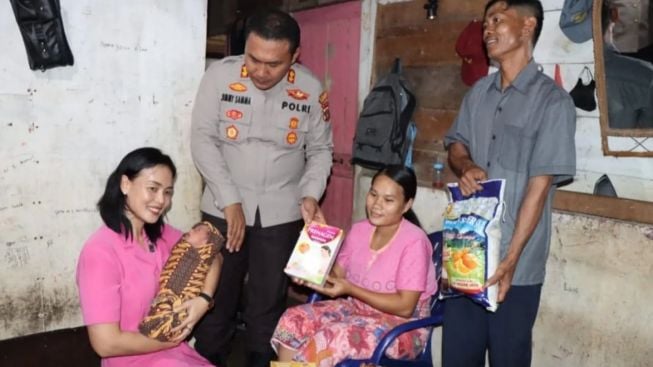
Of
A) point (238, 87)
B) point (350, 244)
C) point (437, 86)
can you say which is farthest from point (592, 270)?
point (238, 87)

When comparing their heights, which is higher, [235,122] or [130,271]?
[235,122]

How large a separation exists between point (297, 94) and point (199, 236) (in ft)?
3.35

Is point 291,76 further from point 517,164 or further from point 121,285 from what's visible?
point 121,285

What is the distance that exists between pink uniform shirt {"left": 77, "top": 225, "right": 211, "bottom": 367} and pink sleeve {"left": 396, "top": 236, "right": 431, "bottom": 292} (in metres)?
0.88

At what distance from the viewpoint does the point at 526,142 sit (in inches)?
82.6

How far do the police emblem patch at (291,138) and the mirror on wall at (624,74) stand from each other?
1402 millimetres

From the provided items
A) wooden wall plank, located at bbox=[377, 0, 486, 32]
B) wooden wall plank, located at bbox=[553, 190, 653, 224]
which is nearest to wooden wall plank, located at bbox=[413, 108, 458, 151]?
wooden wall plank, located at bbox=[377, 0, 486, 32]

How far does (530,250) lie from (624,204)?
605mm

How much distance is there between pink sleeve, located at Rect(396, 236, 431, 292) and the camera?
2.37 meters

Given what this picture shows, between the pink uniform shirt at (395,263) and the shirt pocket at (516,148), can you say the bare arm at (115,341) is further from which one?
the shirt pocket at (516,148)

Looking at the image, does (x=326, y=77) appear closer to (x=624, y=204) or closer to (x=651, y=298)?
(x=624, y=204)

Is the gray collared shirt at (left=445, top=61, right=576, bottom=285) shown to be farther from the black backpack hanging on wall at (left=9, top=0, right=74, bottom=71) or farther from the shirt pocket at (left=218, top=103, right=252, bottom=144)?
the black backpack hanging on wall at (left=9, top=0, right=74, bottom=71)

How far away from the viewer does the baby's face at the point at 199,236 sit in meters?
2.04

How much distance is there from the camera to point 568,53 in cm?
262
